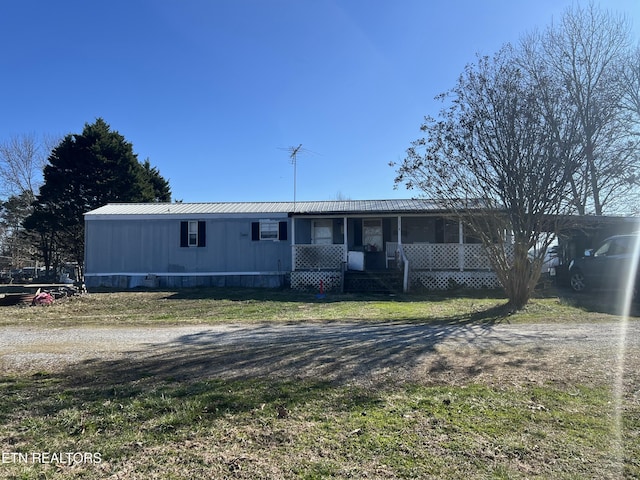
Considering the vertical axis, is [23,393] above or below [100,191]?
below

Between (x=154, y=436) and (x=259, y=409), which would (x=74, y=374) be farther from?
(x=259, y=409)

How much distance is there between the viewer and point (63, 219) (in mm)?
24766

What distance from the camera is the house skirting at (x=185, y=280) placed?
57.5 ft

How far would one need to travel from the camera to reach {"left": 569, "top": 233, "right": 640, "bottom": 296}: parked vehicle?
1111 cm

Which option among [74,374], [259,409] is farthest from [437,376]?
[74,374]

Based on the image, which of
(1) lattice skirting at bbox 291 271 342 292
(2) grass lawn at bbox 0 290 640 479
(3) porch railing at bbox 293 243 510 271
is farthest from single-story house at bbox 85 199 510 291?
(2) grass lawn at bbox 0 290 640 479

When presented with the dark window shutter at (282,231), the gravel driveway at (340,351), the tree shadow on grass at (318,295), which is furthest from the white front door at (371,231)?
the gravel driveway at (340,351)

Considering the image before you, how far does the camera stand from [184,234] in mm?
17906

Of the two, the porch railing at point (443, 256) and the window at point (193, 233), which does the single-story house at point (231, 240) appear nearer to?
the window at point (193, 233)

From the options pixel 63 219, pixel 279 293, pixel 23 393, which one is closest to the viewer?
pixel 23 393

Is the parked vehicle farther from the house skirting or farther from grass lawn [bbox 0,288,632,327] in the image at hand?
the house skirting

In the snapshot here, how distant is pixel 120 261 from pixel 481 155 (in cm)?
1508

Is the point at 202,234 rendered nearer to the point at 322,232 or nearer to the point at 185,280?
the point at 185,280

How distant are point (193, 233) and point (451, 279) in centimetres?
1061
